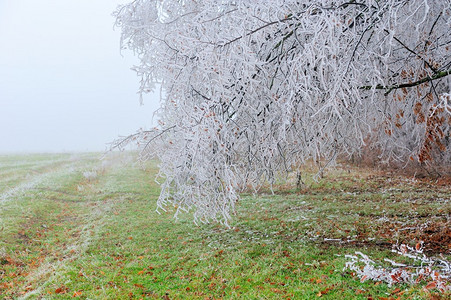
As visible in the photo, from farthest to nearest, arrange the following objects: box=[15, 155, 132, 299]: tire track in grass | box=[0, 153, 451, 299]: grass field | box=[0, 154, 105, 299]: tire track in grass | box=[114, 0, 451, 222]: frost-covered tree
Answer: box=[0, 154, 105, 299]: tire track in grass
box=[15, 155, 132, 299]: tire track in grass
box=[0, 153, 451, 299]: grass field
box=[114, 0, 451, 222]: frost-covered tree

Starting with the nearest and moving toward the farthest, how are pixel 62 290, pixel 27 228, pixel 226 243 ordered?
pixel 62 290 < pixel 226 243 < pixel 27 228

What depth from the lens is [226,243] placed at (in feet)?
24.1

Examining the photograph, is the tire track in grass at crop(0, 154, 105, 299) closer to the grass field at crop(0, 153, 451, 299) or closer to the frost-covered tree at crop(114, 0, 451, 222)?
the grass field at crop(0, 153, 451, 299)

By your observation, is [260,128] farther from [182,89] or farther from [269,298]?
[269,298]

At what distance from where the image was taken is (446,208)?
8320 mm

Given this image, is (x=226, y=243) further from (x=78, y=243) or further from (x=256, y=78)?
(x=256, y=78)

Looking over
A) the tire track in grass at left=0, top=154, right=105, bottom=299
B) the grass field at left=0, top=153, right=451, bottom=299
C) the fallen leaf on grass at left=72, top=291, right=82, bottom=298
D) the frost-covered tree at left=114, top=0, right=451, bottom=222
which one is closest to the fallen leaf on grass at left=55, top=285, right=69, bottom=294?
the grass field at left=0, top=153, right=451, bottom=299

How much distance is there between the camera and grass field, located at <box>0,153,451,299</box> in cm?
512

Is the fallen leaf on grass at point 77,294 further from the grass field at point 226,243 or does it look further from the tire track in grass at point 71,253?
the tire track in grass at point 71,253

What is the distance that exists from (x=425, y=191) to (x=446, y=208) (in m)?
2.86

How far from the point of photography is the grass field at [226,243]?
5117mm

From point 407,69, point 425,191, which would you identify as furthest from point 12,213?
point 425,191

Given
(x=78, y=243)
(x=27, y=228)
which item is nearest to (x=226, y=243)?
(x=78, y=243)

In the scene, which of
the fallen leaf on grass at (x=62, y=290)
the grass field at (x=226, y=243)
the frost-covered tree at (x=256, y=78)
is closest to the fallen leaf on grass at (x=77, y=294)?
the grass field at (x=226, y=243)
